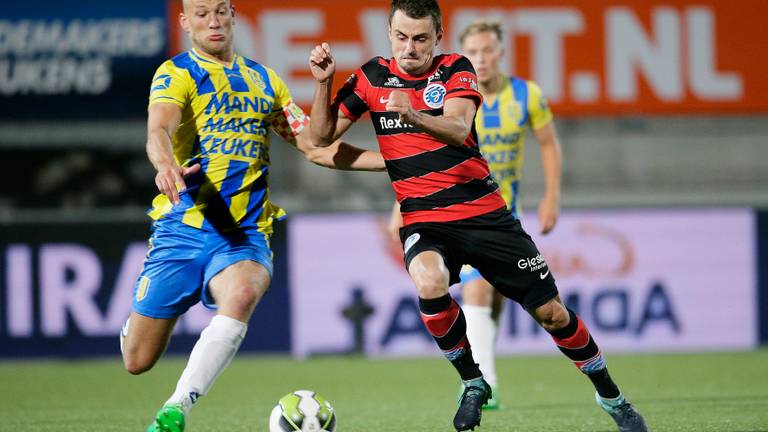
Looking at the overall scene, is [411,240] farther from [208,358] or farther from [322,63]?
[208,358]

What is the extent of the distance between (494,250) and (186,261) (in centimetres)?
135

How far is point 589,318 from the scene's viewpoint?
1140cm

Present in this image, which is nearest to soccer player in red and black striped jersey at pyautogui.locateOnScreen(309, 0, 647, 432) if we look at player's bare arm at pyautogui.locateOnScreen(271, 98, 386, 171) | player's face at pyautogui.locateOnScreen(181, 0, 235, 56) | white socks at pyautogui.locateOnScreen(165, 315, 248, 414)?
player's bare arm at pyautogui.locateOnScreen(271, 98, 386, 171)

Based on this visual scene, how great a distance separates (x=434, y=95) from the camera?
5184mm

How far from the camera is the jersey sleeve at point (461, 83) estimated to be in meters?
5.12

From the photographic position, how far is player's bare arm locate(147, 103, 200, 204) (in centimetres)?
459

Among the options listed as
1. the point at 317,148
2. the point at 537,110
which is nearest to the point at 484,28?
the point at 537,110

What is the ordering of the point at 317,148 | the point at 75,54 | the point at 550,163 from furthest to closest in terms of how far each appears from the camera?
the point at 75,54 → the point at 550,163 → the point at 317,148

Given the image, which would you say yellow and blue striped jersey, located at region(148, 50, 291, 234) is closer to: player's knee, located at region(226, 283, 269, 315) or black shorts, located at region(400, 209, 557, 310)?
player's knee, located at region(226, 283, 269, 315)

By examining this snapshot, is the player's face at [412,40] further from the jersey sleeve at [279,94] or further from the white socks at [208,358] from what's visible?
the white socks at [208,358]

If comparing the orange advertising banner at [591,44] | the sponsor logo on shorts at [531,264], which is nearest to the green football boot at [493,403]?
the sponsor logo on shorts at [531,264]

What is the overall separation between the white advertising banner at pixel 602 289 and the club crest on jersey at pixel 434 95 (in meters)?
6.25

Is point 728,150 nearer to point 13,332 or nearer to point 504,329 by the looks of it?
point 504,329

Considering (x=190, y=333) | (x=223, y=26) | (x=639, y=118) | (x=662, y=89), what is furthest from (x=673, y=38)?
(x=223, y=26)
